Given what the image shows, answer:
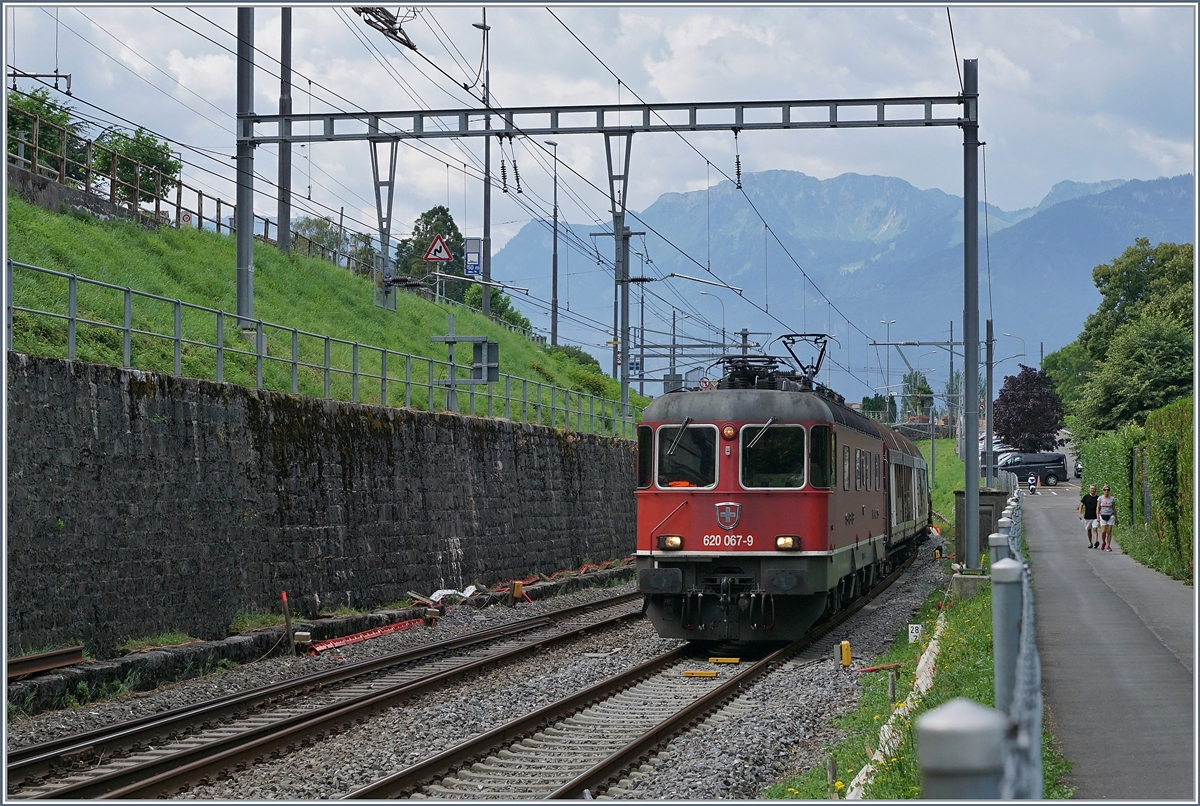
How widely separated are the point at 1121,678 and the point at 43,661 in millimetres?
9431

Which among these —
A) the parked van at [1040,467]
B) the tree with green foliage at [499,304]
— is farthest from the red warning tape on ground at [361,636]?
the tree with green foliage at [499,304]

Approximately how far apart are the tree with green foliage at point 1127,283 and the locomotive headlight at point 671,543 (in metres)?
59.2

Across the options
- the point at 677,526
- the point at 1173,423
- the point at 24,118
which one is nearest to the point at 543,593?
the point at 677,526

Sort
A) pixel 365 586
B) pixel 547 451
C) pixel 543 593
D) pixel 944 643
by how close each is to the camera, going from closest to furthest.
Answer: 1. pixel 944 643
2. pixel 365 586
3. pixel 543 593
4. pixel 547 451

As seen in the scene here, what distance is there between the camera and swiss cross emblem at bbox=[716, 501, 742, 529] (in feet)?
52.9

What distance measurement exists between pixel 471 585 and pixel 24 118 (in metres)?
20.3

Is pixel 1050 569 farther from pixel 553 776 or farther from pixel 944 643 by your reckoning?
pixel 553 776

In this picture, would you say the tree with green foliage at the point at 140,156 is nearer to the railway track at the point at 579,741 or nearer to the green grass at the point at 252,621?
the green grass at the point at 252,621

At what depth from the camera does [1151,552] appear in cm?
2355

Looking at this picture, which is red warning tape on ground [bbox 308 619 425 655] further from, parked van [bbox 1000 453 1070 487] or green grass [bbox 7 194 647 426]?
parked van [bbox 1000 453 1070 487]

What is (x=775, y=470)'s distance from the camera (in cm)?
1631

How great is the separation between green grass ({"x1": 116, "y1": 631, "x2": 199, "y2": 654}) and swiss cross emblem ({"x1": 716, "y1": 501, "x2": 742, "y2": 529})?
21.3 ft

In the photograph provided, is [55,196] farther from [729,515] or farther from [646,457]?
[729,515]

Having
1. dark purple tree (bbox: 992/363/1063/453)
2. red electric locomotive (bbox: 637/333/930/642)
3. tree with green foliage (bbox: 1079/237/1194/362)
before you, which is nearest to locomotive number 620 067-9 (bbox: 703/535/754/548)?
red electric locomotive (bbox: 637/333/930/642)
